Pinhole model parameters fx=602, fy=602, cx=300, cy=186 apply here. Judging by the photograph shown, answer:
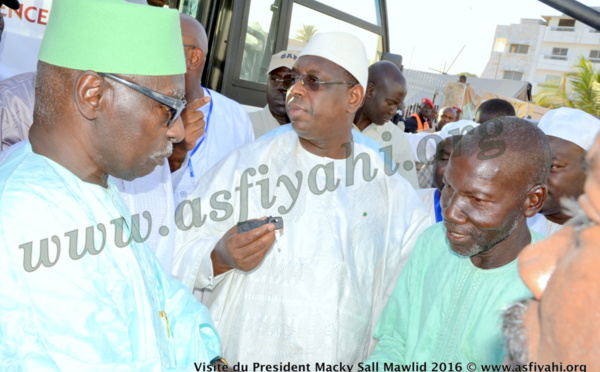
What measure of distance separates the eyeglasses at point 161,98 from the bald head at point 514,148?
1.21 m

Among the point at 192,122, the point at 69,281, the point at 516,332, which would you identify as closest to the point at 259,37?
the point at 192,122

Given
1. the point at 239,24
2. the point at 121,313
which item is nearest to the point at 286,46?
the point at 239,24

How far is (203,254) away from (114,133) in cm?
116

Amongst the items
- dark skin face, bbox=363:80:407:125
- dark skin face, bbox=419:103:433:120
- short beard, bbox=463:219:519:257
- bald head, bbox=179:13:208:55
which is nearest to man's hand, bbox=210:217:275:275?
short beard, bbox=463:219:519:257

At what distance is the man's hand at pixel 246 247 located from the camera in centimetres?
279

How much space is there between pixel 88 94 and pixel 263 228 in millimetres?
1095

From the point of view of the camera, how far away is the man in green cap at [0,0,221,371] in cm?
167

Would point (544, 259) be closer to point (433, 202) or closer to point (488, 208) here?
point (488, 208)

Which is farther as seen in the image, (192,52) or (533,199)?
(192,52)

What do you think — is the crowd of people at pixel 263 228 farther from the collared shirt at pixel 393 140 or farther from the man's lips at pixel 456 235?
the collared shirt at pixel 393 140

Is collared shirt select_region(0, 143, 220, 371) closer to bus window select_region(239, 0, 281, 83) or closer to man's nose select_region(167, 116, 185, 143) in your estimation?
man's nose select_region(167, 116, 185, 143)

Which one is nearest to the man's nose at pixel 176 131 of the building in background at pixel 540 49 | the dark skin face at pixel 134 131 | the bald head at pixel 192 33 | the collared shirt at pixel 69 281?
the dark skin face at pixel 134 131

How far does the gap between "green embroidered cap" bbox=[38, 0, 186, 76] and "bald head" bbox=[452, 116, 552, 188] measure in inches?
49.9

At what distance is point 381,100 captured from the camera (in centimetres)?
580
